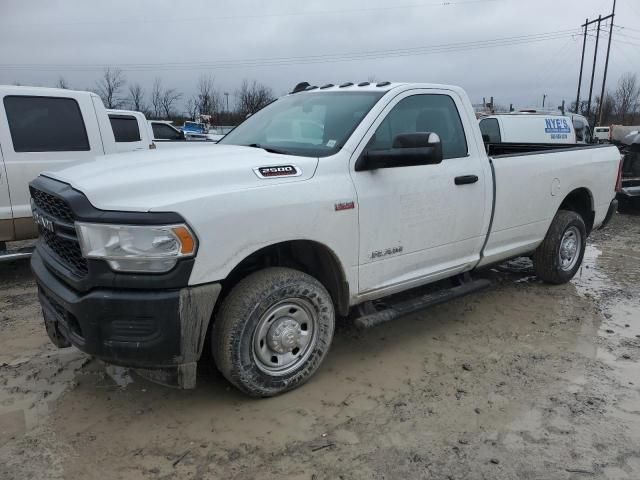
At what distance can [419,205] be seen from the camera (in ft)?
12.6

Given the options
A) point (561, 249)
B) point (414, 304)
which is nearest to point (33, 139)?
point (414, 304)

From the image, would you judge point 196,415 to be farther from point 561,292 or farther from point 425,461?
point 561,292

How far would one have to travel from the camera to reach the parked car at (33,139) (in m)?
5.66

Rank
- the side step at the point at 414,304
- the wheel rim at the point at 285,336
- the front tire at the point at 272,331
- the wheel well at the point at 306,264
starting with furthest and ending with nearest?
the side step at the point at 414,304
the wheel well at the point at 306,264
the wheel rim at the point at 285,336
the front tire at the point at 272,331

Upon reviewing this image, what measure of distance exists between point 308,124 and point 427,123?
0.95m

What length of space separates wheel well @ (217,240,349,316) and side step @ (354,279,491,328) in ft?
0.60

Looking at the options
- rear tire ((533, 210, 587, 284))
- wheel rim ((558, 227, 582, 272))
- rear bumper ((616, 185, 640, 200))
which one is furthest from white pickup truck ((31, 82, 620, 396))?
rear bumper ((616, 185, 640, 200))

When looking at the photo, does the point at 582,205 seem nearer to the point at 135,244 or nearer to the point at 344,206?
the point at 344,206

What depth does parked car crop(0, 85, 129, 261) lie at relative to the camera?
5.66 m

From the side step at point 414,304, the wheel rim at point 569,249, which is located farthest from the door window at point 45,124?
the wheel rim at point 569,249

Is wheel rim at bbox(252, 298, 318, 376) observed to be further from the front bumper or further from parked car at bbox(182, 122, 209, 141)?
parked car at bbox(182, 122, 209, 141)

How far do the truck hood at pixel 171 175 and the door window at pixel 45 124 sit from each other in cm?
281

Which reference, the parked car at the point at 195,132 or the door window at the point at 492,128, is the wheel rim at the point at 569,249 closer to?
the door window at the point at 492,128

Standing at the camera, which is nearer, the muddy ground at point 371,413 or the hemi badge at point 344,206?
the muddy ground at point 371,413
